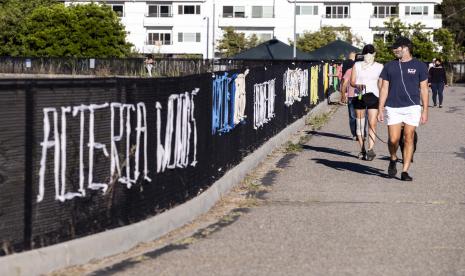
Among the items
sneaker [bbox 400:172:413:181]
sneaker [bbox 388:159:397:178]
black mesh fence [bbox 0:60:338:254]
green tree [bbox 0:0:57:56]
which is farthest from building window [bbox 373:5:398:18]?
black mesh fence [bbox 0:60:338:254]

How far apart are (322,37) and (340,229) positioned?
8221 cm

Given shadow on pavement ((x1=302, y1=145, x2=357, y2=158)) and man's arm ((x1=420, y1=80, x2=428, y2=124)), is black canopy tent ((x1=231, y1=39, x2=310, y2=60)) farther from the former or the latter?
man's arm ((x1=420, y1=80, x2=428, y2=124))

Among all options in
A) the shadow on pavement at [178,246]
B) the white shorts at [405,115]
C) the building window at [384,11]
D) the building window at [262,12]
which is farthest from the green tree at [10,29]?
the shadow on pavement at [178,246]

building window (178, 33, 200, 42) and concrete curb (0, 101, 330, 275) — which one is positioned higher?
building window (178, 33, 200, 42)

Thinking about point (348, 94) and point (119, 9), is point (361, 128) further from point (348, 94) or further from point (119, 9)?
point (119, 9)

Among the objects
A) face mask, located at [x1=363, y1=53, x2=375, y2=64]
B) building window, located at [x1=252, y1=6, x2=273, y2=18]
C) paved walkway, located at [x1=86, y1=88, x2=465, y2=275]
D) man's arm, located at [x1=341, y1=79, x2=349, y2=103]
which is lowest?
paved walkway, located at [x1=86, y1=88, x2=465, y2=275]

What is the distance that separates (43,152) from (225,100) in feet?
19.4

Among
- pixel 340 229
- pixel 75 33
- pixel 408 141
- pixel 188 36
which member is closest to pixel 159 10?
pixel 188 36

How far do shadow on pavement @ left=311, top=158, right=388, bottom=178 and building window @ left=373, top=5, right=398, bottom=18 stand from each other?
83.3 meters

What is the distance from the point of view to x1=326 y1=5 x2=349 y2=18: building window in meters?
99.1

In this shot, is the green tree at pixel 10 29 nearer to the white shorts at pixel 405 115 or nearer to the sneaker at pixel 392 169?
the sneaker at pixel 392 169

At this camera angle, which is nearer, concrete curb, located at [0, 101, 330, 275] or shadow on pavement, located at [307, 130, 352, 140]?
concrete curb, located at [0, 101, 330, 275]

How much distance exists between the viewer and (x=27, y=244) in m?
7.76

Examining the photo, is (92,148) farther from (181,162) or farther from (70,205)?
(181,162)
